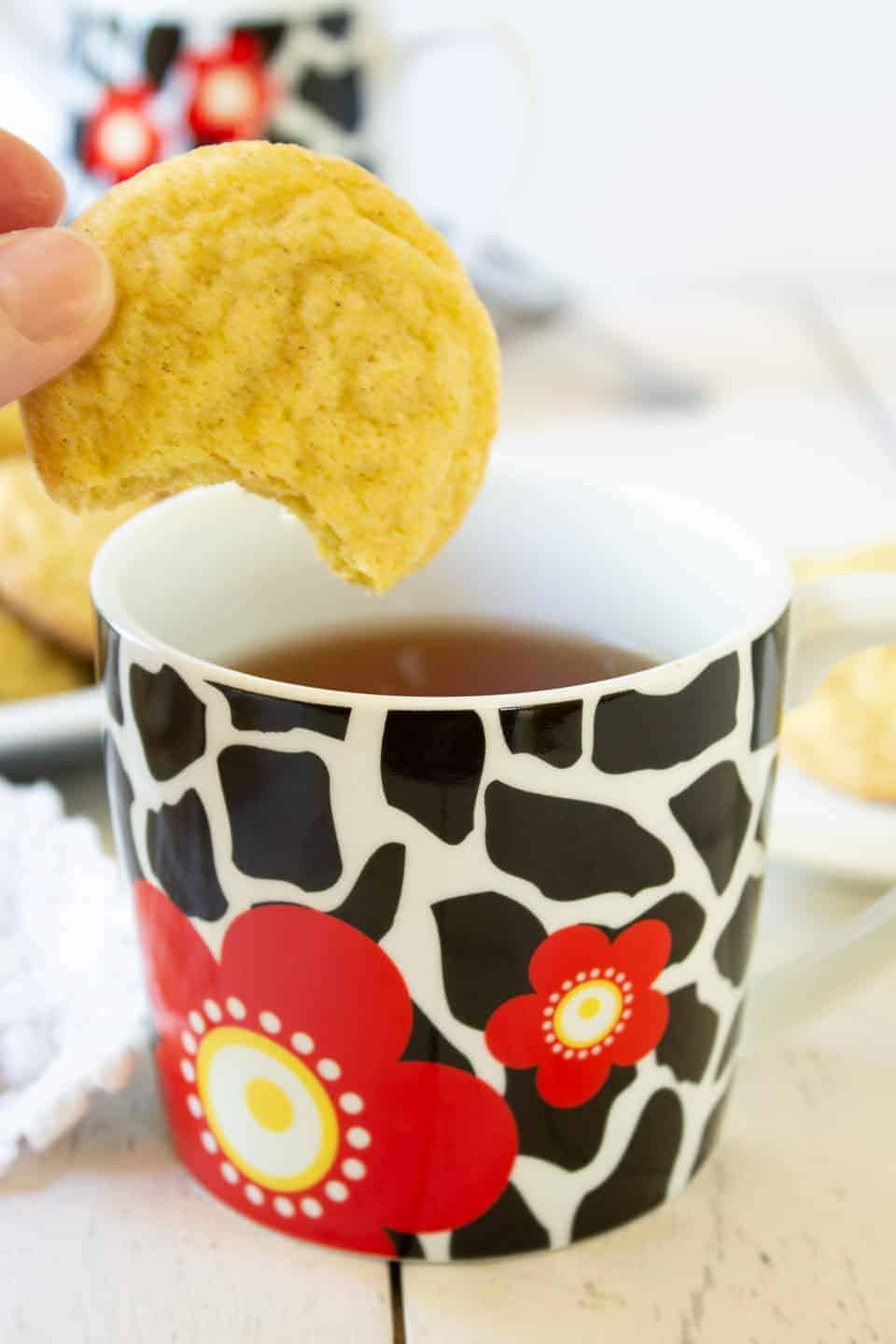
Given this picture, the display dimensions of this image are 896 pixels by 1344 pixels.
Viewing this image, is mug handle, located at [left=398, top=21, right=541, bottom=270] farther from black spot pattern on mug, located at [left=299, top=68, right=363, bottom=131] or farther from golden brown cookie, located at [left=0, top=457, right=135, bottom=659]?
golden brown cookie, located at [left=0, top=457, right=135, bottom=659]

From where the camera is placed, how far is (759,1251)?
1.47 ft

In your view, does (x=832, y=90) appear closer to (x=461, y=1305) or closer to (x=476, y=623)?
(x=476, y=623)

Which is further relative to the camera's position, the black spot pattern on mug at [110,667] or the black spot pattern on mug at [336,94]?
the black spot pattern on mug at [336,94]

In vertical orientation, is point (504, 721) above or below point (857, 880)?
above

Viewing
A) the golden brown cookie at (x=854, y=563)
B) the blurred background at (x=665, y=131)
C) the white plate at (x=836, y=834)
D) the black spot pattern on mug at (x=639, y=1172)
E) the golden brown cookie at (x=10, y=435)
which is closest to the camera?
the black spot pattern on mug at (x=639, y=1172)

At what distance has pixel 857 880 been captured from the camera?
59cm

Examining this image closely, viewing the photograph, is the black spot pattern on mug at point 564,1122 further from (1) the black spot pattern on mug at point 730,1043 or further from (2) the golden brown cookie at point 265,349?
(2) the golden brown cookie at point 265,349

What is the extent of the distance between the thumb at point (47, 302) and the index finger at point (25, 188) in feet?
0.24

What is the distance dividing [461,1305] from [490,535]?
26 centimetres

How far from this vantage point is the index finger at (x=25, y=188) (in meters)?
0.44

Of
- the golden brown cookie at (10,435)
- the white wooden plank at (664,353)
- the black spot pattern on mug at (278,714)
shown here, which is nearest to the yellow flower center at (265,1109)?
the black spot pattern on mug at (278,714)

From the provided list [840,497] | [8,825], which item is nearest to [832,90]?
[840,497]

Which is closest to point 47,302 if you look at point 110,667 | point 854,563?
point 110,667

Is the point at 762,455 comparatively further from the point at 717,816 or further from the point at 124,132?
the point at 717,816
